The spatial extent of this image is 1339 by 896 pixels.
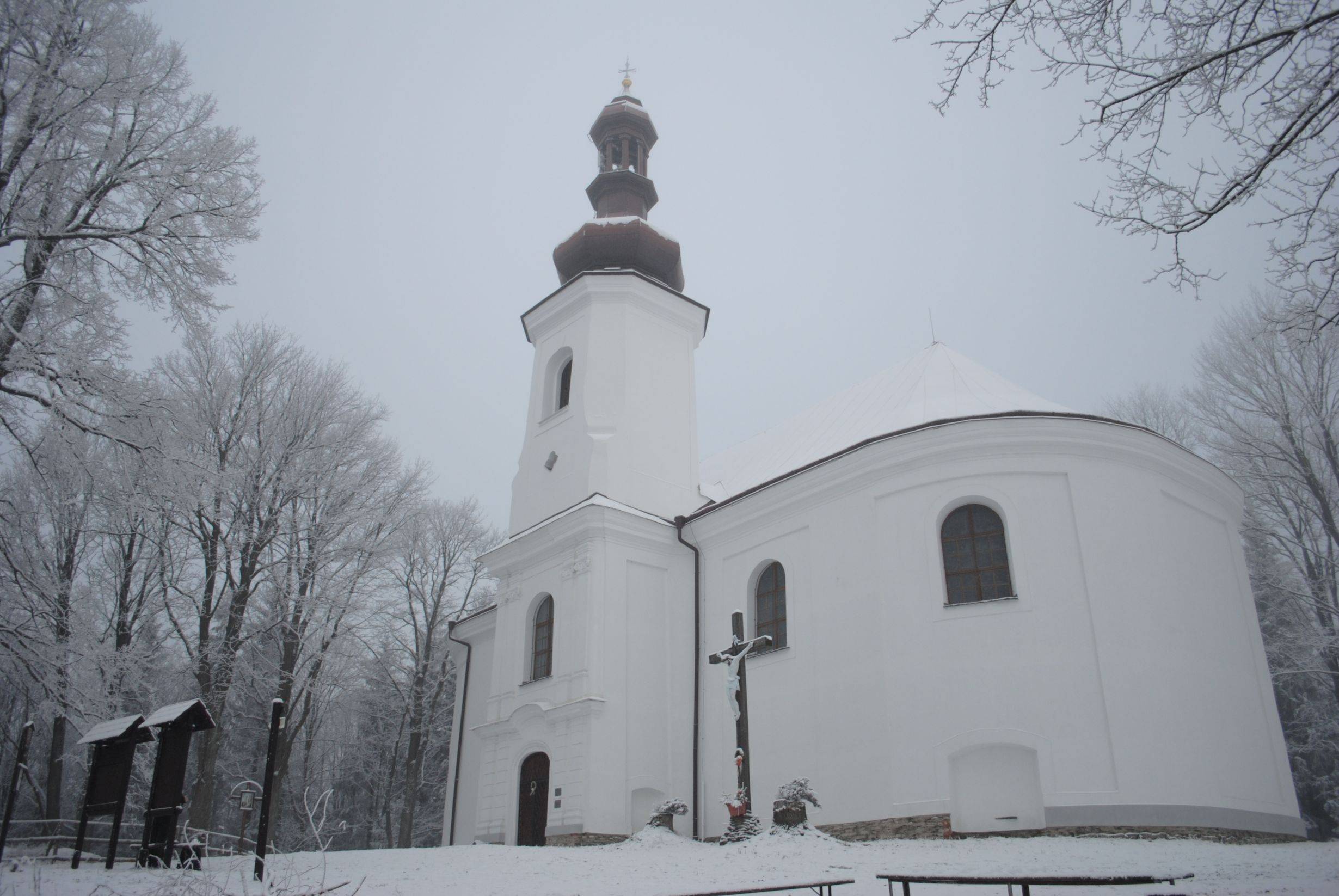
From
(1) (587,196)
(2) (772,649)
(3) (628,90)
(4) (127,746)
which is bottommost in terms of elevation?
(4) (127,746)

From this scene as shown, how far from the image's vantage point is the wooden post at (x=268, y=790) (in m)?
7.08

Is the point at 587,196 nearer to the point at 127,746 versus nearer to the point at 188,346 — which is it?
the point at 188,346

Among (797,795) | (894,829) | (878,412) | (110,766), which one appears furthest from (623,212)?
(110,766)

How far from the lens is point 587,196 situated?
2316cm

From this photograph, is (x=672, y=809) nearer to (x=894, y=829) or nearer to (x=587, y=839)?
(x=587, y=839)

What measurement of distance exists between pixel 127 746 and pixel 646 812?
28.0 ft

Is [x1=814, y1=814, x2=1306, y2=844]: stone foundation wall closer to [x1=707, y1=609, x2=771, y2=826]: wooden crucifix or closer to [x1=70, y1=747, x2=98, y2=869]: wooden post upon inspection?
[x1=707, y1=609, x2=771, y2=826]: wooden crucifix

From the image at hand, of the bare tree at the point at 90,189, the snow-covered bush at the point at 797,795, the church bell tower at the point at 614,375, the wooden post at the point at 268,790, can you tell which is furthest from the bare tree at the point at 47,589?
the snow-covered bush at the point at 797,795

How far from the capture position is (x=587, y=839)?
15.1 meters

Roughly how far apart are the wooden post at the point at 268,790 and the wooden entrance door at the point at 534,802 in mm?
9113

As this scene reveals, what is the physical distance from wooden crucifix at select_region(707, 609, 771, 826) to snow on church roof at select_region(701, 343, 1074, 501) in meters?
4.17

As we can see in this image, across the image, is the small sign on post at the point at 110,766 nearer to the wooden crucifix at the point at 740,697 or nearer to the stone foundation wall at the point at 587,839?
the stone foundation wall at the point at 587,839

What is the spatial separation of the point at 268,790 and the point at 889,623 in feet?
30.7

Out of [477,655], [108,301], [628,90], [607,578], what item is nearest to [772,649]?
[607,578]
